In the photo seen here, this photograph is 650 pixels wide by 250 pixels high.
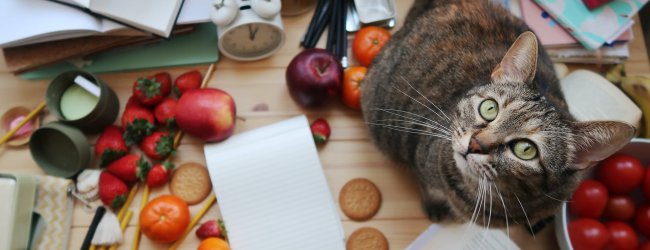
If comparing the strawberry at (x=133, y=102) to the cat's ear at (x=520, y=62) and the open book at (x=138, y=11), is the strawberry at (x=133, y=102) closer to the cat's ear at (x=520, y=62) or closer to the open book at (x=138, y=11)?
the open book at (x=138, y=11)

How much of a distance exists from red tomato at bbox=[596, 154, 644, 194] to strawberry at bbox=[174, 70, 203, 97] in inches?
36.6

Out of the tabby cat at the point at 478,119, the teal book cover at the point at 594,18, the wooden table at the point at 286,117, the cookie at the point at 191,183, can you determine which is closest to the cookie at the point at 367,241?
the wooden table at the point at 286,117

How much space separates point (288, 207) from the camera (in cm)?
109

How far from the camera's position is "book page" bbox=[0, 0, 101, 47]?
1.06 meters

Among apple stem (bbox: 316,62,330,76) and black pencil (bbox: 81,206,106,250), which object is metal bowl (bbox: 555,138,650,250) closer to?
apple stem (bbox: 316,62,330,76)

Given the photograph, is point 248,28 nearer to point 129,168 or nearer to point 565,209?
point 129,168

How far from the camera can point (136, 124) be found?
1089 mm

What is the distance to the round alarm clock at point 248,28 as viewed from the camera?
1053mm

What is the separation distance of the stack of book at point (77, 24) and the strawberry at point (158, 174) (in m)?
0.29

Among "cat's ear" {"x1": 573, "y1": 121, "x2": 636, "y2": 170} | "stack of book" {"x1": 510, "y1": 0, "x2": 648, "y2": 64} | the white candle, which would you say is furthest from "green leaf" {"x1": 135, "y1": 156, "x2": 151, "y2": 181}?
"stack of book" {"x1": 510, "y1": 0, "x2": 648, "y2": 64}

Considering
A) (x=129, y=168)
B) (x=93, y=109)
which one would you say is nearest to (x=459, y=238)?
(x=129, y=168)

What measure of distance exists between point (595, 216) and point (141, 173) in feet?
3.19

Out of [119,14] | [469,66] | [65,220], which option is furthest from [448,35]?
[65,220]

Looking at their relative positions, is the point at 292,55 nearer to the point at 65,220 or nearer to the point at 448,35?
the point at 448,35
